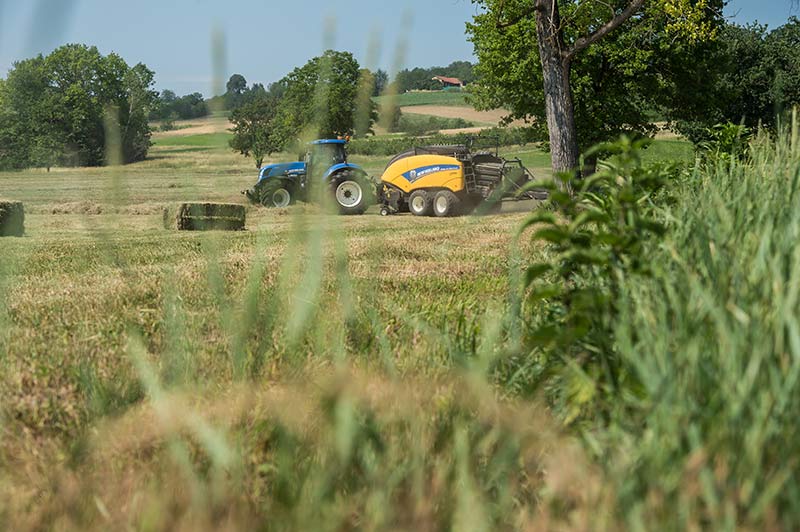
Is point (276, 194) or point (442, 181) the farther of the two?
point (276, 194)

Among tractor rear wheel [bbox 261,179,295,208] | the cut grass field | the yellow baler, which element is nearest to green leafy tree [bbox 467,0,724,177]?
the yellow baler

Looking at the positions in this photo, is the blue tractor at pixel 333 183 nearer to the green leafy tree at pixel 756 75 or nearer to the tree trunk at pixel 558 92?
the tree trunk at pixel 558 92

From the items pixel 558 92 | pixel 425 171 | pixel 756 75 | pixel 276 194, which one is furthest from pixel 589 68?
pixel 756 75

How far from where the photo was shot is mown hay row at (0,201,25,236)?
12.9 metres

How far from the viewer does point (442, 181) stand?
17.1 m

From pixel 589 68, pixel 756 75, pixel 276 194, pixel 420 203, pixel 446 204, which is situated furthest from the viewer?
pixel 756 75

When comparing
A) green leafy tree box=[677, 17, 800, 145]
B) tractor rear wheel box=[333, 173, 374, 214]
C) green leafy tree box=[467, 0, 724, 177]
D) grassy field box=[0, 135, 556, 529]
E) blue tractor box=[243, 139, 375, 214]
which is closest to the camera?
grassy field box=[0, 135, 556, 529]

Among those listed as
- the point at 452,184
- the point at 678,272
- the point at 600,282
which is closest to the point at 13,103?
the point at 600,282

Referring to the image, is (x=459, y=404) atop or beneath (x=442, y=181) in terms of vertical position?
beneath

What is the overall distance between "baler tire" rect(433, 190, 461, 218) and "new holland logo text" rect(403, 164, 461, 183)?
1.63ft

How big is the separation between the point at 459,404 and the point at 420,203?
50.8 ft

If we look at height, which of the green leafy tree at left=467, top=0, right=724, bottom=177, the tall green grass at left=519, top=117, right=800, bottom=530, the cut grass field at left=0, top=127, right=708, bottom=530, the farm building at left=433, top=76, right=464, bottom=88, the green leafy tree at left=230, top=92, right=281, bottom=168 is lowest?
the cut grass field at left=0, top=127, right=708, bottom=530

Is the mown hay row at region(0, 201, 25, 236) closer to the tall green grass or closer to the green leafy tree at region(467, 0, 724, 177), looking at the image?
the tall green grass

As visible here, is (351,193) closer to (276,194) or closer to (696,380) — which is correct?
(276,194)
